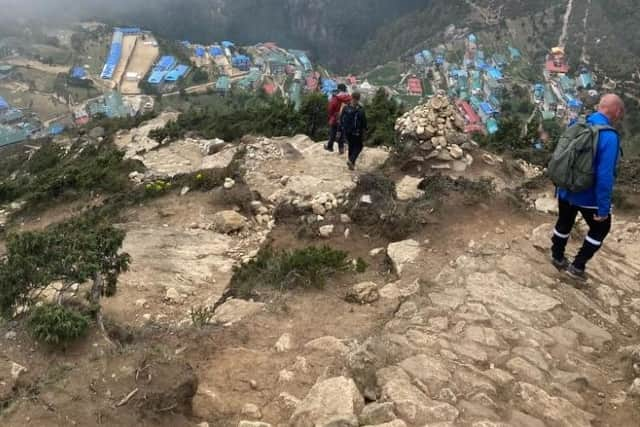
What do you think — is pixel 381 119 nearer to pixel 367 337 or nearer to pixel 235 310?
pixel 235 310

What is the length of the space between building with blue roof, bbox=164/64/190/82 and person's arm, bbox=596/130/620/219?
79.1m

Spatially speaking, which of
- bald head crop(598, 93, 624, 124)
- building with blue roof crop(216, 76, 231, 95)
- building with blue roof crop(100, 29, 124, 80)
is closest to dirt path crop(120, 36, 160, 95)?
building with blue roof crop(100, 29, 124, 80)

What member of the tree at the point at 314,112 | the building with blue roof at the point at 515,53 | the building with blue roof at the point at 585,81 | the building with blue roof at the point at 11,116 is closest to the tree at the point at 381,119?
the tree at the point at 314,112

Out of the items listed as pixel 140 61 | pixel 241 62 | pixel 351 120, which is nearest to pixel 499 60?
pixel 241 62

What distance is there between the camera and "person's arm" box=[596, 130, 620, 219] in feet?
17.0

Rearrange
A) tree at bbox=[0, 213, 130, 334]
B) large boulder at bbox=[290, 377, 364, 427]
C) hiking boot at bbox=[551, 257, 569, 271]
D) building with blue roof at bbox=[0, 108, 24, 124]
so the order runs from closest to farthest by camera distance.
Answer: large boulder at bbox=[290, 377, 364, 427] → tree at bbox=[0, 213, 130, 334] → hiking boot at bbox=[551, 257, 569, 271] → building with blue roof at bbox=[0, 108, 24, 124]

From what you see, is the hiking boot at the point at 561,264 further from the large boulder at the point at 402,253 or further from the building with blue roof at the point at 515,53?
the building with blue roof at the point at 515,53

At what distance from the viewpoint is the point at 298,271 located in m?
6.34

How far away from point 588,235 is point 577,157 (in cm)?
106

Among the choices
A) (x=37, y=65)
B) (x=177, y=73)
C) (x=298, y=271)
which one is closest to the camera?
(x=298, y=271)

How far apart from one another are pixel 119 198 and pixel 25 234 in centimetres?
683

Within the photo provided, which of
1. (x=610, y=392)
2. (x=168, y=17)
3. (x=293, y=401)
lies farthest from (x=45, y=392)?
(x=168, y=17)

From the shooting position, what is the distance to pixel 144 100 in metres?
71.0

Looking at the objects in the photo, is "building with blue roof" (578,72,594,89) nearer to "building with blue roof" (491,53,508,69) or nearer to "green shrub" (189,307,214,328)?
"building with blue roof" (491,53,508,69)
